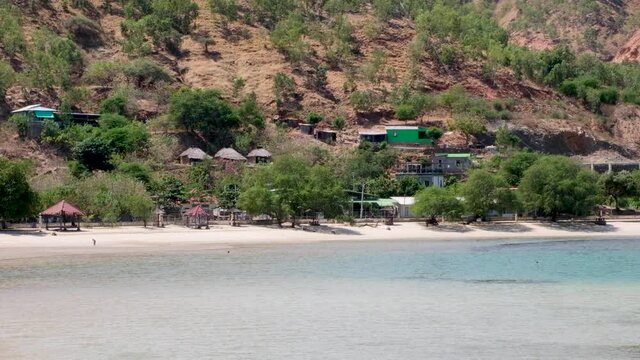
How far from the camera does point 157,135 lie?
80875 mm

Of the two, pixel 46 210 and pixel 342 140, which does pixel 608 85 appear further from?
pixel 46 210

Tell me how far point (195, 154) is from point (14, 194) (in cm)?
2259

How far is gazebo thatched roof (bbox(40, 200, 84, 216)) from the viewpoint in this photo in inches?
2298

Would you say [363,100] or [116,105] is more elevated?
[363,100]

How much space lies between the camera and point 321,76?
94.1 metres

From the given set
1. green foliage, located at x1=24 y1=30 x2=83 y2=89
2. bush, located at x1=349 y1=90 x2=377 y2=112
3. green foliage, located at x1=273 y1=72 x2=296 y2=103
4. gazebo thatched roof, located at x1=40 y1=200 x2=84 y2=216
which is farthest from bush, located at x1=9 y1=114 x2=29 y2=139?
bush, located at x1=349 y1=90 x2=377 y2=112

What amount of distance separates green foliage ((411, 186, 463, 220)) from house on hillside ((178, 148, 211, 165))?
16.9 metres

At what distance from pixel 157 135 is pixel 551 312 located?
4983cm

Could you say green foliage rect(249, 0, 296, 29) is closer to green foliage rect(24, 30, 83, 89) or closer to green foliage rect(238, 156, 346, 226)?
green foliage rect(24, 30, 83, 89)

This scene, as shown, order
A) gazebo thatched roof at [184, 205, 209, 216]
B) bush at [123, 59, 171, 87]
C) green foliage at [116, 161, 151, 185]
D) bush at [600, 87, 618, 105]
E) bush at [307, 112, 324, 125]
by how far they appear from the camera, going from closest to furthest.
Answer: gazebo thatched roof at [184, 205, 209, 216] < green foliage at [116, 161, 151, 185] < bush at [307, 112, 324, 125] < bush at [123, 59, 171, 87] < bush at [600, 87, 618, 105]

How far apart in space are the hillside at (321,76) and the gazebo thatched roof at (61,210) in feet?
76.8

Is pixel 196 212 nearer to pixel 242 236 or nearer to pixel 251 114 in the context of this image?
pixel 242 236

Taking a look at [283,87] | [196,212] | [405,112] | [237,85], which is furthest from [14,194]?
[405,112]

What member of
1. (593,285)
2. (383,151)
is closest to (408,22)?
(383,151)
